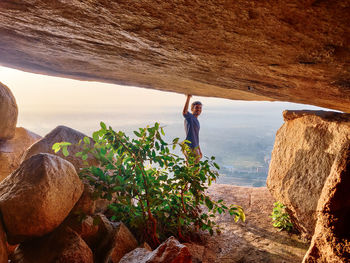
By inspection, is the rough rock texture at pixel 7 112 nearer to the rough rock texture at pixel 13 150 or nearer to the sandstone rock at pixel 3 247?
the rough rock texture at pixel 13 150

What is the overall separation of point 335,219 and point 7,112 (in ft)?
21.3

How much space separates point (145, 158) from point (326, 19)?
2421mm

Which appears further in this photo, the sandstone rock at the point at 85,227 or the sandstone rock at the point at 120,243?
the sandstone rock at the point at 85,227

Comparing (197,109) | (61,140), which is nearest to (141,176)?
(61,140)

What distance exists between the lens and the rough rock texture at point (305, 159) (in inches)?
139

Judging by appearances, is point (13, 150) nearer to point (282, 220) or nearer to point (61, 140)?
point (61, 140)

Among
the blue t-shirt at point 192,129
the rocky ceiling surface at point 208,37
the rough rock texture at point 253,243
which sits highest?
the rocky ceiling surface at point 208,37

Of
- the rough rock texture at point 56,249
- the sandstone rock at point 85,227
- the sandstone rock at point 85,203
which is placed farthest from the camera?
the sandstone rock at point 85,203

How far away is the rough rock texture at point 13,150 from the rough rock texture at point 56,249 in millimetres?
3838

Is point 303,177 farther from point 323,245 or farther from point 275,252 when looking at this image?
point 323,245

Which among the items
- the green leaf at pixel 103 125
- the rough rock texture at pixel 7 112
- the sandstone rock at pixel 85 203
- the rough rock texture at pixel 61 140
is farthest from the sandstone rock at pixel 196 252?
the rough rock texture at pixel 7 112

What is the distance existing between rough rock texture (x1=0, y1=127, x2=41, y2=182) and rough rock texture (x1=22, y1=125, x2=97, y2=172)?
2.86m

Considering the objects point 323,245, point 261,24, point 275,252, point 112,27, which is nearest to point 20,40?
point 112,27

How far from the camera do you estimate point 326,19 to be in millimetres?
1571
